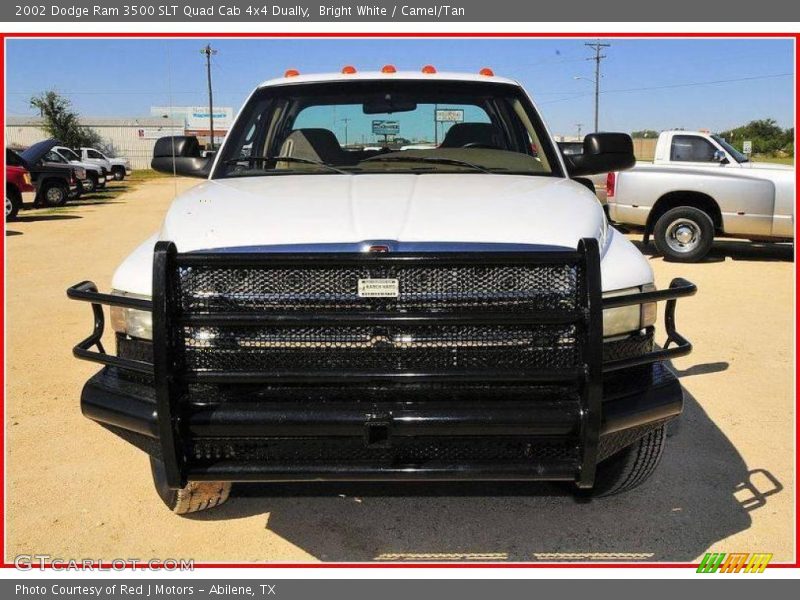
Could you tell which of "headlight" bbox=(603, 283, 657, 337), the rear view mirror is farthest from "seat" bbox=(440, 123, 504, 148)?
"headlight" bbox=(603, 283, 657, 337)

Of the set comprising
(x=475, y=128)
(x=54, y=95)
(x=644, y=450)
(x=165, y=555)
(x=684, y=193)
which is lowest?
(x=165, y=555)

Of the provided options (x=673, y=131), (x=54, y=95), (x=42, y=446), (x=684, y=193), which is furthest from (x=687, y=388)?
(x=54, y=95)

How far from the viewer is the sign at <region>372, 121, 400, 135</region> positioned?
14.6 ft

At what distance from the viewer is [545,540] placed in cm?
334

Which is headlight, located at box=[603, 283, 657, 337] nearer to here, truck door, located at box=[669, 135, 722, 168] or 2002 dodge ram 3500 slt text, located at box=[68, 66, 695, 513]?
2002 dodge ram 3500 slt text, located at box=[68, 66, 695, 513]

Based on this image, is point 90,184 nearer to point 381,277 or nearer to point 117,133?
point 381,277

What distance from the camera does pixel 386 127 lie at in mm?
4461

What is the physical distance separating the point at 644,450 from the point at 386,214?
1617 mm

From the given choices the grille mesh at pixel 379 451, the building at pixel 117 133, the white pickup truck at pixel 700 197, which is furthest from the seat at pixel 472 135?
the building at pixel 117 133

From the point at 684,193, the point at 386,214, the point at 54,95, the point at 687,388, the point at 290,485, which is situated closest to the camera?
the point at 386,214

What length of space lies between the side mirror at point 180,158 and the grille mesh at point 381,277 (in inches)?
71.3

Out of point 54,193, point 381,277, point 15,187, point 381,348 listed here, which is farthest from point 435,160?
point 54,193

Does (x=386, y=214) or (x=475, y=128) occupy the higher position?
(x=475, y=128)

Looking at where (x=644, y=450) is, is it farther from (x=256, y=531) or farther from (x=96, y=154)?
(x=96, y=154)
